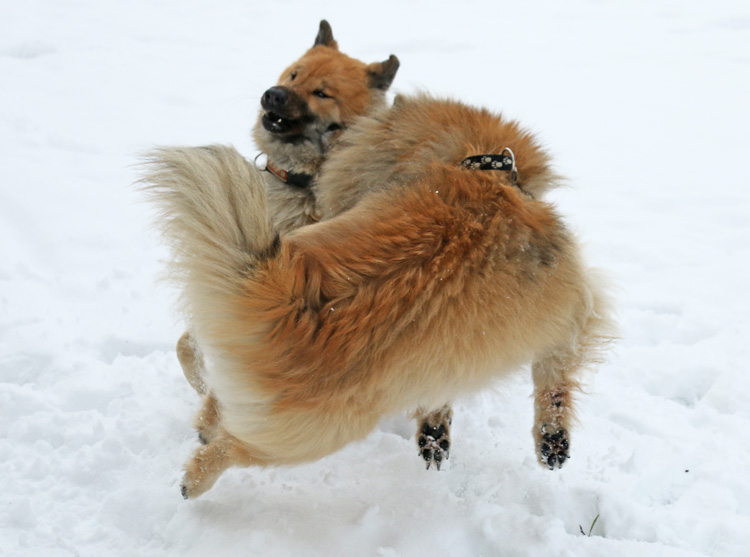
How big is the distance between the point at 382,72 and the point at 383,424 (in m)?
2.01

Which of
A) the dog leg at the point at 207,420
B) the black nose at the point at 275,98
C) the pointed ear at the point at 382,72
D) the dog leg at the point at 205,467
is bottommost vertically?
the dog leg at the point at 207,420

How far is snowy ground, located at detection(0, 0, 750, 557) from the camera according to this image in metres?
2.29

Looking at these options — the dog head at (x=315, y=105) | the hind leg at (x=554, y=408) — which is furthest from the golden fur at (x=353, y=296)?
the dog head at (x=315, y=105)

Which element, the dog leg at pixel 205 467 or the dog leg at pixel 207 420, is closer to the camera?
the dog leg at pixel 205 467

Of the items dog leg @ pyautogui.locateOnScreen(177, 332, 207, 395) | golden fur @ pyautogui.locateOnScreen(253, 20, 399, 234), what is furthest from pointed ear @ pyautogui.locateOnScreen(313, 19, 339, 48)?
dog leg @ pyautogui.locateOnScreen(177, 332, 207, 395)

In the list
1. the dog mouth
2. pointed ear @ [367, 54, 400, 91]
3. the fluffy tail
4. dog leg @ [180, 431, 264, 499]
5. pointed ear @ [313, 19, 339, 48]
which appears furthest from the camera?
pointed ear @ [313, 19, 339, 48]

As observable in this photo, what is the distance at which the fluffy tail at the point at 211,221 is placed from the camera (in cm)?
171

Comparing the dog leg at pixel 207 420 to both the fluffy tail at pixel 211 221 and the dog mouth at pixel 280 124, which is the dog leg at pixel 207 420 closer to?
the fluffy tail at pixel 211 221

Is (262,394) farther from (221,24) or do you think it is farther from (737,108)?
(221,24)

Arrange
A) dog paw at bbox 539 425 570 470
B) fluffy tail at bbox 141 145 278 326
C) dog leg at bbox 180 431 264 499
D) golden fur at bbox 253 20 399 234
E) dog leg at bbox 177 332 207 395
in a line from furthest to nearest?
golden fur at bbox 253 20 399 234, dog leg at bbox 177 332 207 395, dog paw at bbox 539 425 570 470, dog leg at bbox 180 431 264 499, fluffy tail at bbox 141 145 278 326

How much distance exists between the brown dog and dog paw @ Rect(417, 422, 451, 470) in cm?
68

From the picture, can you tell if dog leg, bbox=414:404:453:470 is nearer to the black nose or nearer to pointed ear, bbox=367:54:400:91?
the black nose

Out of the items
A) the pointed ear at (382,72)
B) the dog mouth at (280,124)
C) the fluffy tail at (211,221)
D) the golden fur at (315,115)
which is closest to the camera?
the fluffy tail at (211,221)

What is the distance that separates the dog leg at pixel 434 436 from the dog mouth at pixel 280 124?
175 centimetres
